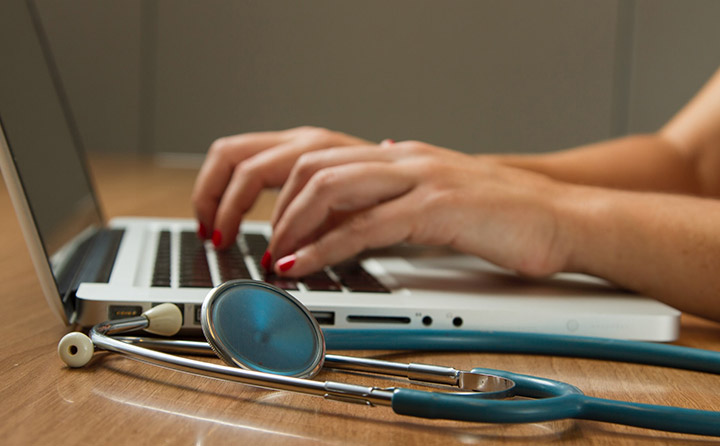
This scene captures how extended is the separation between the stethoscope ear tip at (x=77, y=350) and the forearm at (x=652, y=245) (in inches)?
15.2

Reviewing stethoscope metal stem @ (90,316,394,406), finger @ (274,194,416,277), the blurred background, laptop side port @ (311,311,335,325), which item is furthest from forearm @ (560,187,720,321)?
the blurred background

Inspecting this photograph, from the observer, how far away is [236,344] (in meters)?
0.35

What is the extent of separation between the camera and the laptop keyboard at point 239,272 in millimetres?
538

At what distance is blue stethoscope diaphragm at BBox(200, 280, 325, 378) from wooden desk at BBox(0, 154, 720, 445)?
0.05ft

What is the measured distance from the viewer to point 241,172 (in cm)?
76

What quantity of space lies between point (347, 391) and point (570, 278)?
0.40 meters

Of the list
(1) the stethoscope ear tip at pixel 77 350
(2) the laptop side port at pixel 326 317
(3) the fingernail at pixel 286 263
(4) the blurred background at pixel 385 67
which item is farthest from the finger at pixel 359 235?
(4) the blurred background at pixel 385 67

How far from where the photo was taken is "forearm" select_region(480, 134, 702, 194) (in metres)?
0.97

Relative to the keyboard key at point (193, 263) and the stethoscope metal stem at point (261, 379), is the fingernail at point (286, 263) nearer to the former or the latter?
the keyboard key at point (193, 263)

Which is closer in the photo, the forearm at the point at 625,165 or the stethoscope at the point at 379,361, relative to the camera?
the stethoscope at the point at 379,361

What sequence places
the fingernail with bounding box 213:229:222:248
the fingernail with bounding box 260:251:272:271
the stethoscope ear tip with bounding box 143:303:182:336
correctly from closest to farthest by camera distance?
1. the stethoscope ear tip with bounding box 143:303:182:336
2. the fingernail with bounding box 260:251:272:271
3. the fingernail with bounding box 213:229:222:248

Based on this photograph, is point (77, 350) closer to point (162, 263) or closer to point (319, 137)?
point (162, 263)

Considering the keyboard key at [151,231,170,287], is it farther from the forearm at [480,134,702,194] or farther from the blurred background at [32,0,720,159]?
the blurred background at [32,0,720,159]

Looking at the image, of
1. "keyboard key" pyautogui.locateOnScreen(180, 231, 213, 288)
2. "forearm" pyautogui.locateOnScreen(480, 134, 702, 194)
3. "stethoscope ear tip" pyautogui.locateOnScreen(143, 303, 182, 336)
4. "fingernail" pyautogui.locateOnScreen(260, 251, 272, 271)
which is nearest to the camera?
"stethoscope ear tip" pyautogui.locateOnScreen(143, 303, 182, 336)
